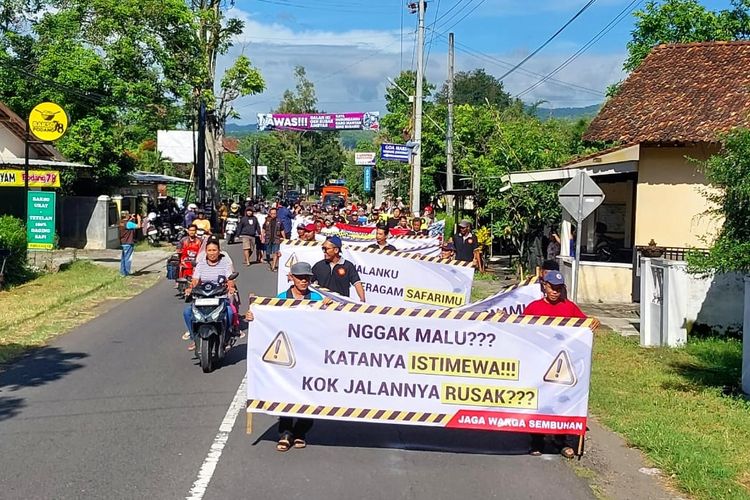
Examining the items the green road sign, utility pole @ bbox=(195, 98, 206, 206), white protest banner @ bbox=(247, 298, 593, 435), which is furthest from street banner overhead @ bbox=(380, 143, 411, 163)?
white protest banner @ bbox=(247, 298, 593, 435)

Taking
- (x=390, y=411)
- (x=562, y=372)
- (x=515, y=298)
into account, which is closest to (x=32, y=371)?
(x=390, y=411)

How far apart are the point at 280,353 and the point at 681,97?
15.2m

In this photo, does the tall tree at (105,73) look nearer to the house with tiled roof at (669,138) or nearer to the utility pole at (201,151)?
the utility pole at (201,151)

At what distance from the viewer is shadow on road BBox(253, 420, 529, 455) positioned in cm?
780

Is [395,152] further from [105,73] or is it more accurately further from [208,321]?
[208,321]

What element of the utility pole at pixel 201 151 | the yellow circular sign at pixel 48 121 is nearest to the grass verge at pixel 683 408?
the yellow circular sign at pixel 48 121

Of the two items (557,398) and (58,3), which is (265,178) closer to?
(58,3)

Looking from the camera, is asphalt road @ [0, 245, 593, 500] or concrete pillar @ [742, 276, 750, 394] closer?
asphalt road @ [0, 245, 593, 500]

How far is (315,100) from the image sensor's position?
11062cm

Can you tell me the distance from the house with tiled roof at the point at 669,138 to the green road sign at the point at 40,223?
12854mm

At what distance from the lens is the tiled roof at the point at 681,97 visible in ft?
59.7

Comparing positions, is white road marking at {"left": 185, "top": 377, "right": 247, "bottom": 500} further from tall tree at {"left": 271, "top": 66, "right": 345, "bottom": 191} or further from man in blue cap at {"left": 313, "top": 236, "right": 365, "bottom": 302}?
tall tree at {"left": 271, "top": 66, "right": 345, "bottom": 191}

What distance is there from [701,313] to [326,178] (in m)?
110

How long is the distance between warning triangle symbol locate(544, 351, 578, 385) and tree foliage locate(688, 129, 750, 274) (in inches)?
116
